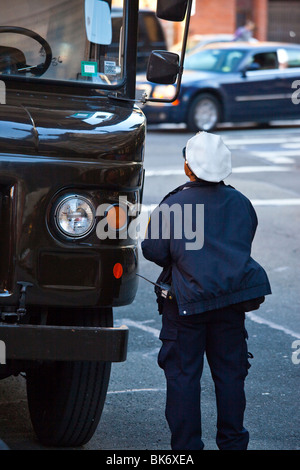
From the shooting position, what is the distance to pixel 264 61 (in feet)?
59.8

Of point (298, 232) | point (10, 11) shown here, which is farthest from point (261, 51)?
point (10, 11)

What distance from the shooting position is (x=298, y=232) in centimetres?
989

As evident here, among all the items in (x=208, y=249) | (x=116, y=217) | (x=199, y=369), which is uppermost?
(x=116, y=217)

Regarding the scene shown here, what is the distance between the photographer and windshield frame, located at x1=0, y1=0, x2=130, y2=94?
4.61m

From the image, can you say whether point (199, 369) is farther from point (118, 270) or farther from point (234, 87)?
point (234, 87)

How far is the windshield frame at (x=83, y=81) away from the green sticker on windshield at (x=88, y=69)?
6 centimetres

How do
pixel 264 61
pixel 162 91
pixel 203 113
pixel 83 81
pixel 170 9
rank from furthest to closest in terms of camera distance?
pixel 264 61 < pixel 203 113 < pixel 162 91 < pixel 170 9 < pixel 83 81

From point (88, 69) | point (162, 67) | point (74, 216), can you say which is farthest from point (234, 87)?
point (74, 216)

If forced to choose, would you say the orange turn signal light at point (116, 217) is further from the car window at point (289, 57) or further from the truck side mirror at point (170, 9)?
the car window at point (289, 57)

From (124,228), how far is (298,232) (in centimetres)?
601

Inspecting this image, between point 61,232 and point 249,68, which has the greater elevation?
point 249,68

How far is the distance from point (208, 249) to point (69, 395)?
1030 millimetres

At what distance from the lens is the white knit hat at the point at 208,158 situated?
4.16m
